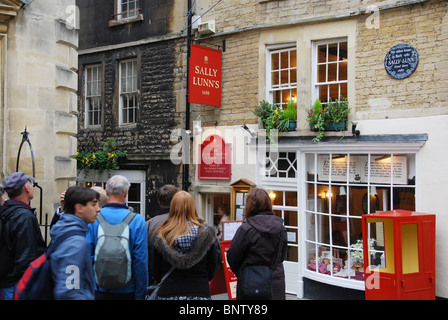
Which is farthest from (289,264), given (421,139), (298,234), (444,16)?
(444,16)

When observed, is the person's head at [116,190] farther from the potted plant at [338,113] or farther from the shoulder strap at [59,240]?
the potted plant at [338,113]

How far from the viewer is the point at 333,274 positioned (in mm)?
8852

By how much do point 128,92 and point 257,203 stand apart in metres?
8.37

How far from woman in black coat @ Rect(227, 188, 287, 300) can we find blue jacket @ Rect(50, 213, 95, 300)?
65.5 inches

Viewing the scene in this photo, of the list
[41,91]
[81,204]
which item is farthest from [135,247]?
[41,91]

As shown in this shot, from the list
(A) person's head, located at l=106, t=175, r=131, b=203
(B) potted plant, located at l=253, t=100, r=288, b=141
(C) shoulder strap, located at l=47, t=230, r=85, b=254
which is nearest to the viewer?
(C) shoulder strap, located at l=47, t=230, r=85, b=254

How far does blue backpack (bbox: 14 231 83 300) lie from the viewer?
10.5 ft

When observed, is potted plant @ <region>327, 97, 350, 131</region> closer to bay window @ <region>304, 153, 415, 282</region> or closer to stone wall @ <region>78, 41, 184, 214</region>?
bay window @ <region>304, 153, 415, 282</region>

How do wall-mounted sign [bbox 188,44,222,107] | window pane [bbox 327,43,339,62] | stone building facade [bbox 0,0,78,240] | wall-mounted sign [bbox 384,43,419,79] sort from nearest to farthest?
stone building facade [bbox 0,0,78,240] < wall-mounted sign [bbox 384,43,419,79] < window pane [bbox 327,43,339,62] < wall-mounted sign [bbox 188,44,222,107]

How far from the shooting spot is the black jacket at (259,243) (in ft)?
15.0

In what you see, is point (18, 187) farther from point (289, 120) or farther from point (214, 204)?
point (214, 204)

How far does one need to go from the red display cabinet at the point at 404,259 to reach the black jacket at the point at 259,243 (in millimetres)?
3097

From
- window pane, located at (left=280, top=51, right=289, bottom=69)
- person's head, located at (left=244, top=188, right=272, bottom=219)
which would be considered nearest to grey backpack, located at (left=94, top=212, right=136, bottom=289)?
person's head, located at (left=244, top=188, right=272, bottom=219)
